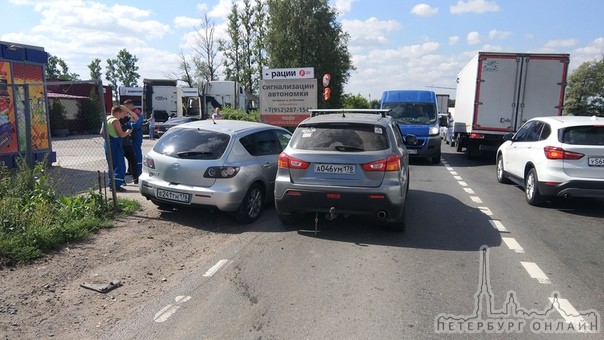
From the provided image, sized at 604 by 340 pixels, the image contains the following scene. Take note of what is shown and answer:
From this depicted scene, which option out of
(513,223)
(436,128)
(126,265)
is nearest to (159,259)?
(126,265)

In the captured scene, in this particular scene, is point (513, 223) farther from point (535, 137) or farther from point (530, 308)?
point (530, 308)

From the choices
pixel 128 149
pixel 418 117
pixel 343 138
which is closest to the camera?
pixel 343 138

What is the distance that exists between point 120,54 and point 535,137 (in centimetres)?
12078

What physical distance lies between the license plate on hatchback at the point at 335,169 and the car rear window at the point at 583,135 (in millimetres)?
4436

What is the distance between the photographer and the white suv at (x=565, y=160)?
7.73m

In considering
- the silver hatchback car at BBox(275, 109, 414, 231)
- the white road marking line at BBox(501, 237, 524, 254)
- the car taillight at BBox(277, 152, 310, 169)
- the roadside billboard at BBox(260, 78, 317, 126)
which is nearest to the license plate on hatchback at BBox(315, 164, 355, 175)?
the silver hatchback car at BBox(275, 109, 414, 231)

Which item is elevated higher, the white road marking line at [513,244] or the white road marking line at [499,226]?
the white road marking line at [513,244]

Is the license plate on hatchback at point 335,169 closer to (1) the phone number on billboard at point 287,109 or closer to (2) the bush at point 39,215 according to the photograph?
(2) the bush at point 39,215

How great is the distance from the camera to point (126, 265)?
5.25 metres

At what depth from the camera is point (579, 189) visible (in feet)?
25.5

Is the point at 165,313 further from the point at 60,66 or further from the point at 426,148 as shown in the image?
the point at 60,66

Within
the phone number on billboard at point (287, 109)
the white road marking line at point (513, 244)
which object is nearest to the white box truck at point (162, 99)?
the phone number on billboard at point (287, 109)

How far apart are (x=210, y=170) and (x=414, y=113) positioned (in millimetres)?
11450

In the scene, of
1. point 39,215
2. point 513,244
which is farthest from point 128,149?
point 513,244
